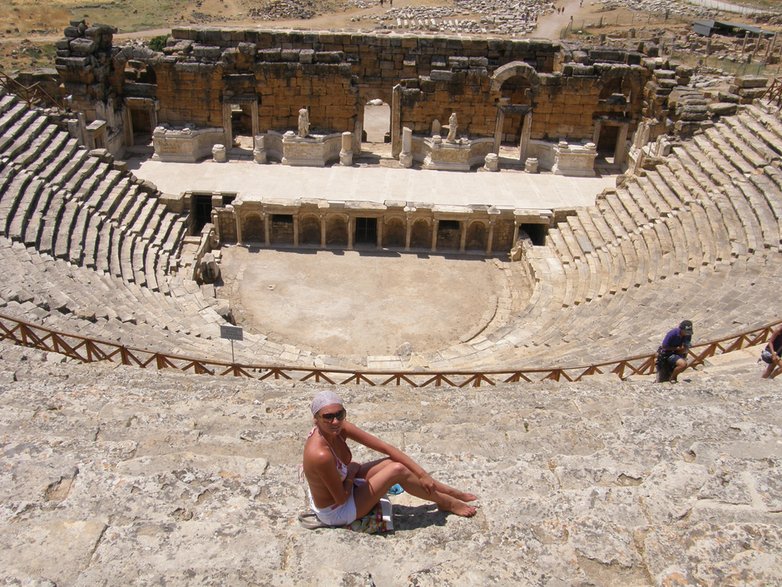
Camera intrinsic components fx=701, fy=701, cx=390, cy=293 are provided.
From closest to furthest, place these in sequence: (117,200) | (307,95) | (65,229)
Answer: (65,229) → (117,200) → (307,95)

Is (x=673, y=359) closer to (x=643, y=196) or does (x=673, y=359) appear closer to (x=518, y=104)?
(x=643, y=196)

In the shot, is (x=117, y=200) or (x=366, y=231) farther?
(x=366, y=231)

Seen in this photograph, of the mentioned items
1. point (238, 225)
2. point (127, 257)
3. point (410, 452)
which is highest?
point (410, 452)

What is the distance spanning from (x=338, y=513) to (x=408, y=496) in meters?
0.83

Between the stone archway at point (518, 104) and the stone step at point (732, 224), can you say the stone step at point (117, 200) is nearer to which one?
the stone archway at point (518, 104)

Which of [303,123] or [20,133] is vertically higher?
[20,133]

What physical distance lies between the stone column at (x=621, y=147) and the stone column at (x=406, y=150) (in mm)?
7610

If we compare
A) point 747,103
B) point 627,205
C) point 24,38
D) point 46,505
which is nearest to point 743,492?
point 46,505

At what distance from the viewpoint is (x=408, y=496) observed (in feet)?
19.8

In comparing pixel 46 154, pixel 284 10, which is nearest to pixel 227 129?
pixel 46 154

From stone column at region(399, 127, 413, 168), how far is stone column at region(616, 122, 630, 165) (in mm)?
7610

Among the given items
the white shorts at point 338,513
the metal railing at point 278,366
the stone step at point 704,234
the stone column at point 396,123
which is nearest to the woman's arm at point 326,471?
the white shorts at point 338,513

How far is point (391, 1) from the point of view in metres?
58.7

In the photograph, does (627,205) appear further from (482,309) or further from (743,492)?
(743,492)
